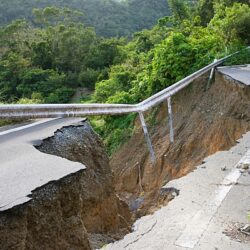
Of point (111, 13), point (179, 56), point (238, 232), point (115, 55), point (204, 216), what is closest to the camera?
point (238, 232)

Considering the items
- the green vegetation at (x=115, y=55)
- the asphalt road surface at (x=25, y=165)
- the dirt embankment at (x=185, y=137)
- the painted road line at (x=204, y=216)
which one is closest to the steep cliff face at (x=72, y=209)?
the asphalt road surface at (x=25, y=165)

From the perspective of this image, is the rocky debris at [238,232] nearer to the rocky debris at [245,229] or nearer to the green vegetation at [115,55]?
the rocky debris at [245,229]

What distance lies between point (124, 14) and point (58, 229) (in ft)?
228

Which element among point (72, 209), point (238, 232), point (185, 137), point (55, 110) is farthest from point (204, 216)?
point (185, 137)

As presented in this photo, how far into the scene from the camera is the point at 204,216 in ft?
15.8

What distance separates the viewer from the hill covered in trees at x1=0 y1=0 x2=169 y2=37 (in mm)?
65500

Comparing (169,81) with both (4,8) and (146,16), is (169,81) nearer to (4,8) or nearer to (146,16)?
(146,16)

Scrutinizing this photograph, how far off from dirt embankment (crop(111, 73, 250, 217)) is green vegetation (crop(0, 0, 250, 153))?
116 cm

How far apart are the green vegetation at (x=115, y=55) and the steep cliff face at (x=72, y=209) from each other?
7454mm

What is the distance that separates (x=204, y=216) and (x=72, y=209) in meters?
1.78

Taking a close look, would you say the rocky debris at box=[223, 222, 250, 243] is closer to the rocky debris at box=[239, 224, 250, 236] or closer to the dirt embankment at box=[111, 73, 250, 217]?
the rocky debris at box=[239, 224, 250, 236]

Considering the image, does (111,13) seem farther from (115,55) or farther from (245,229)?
(245,229)

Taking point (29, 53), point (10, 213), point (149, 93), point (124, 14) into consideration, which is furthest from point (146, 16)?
point (10, 213)

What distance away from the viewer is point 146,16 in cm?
6831
